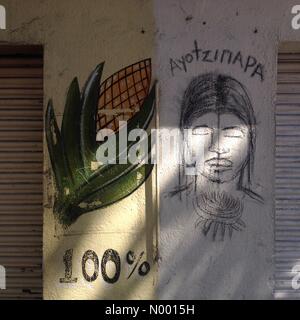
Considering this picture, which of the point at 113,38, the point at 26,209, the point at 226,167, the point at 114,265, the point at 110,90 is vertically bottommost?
the point at 114,265

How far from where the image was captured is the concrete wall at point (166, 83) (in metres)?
4.70

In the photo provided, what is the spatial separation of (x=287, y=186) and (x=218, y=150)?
789mm

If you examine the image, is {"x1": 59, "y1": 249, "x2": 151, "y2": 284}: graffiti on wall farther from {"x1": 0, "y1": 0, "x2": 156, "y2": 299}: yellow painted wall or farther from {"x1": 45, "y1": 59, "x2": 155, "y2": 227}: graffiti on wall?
{"x1": 45, "y1": 59, "x2": 155, "y2": 227}: graffiti on wall

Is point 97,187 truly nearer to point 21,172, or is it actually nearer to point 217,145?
point 21,172

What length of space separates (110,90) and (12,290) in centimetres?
204

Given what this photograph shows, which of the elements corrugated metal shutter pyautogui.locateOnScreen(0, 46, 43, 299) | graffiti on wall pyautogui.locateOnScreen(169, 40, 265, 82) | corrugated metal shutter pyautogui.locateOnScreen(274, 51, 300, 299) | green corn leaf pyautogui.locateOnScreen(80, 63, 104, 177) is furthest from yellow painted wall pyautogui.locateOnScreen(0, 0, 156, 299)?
corrugated metal shutter pyautogui.locateOnScreen(274, 51, 300, 299)

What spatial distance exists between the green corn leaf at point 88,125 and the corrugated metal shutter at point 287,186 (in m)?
1.60

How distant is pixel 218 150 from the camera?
4.75 meters

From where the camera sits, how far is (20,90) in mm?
5125

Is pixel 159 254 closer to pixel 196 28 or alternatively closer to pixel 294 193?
pixel 294 193

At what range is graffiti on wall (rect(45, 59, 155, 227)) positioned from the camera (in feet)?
15.5

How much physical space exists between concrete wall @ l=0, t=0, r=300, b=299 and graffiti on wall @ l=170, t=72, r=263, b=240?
0.19ft

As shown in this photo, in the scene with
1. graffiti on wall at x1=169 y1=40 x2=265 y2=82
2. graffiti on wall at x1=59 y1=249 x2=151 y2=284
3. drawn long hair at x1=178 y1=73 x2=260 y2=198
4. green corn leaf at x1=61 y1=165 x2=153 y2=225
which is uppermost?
graffiti on wall at x1=169 y1=40 x2=265 y2=82

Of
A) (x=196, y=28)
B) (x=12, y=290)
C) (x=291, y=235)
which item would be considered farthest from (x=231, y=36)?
(x=12, y=290)
